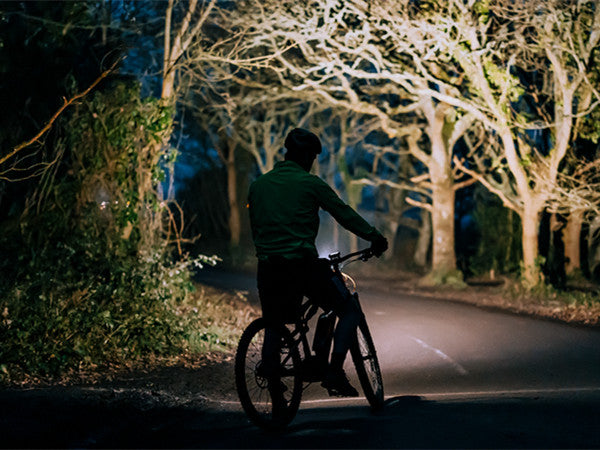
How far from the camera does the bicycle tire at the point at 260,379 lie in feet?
18.5

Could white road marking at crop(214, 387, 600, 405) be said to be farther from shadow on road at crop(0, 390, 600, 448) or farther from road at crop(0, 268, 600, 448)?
shadow on road at crop(0, 390, 600, 448)

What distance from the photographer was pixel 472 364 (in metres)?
9.66

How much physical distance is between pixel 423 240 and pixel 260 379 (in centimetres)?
3203

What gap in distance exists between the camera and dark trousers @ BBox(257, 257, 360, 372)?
18.3 ft

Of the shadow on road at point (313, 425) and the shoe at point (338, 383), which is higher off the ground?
the shoe at point (338, 383)

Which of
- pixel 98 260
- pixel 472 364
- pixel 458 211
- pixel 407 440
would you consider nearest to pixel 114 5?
pixel 98 260

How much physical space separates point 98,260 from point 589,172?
13.5 m

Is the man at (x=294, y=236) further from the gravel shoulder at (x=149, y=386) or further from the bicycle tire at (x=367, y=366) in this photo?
the gravel shoulder at (x=149, y=386)

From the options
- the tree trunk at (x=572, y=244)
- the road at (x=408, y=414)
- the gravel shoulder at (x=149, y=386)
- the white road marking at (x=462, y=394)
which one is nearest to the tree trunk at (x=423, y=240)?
the tree trunk at (x=572, y=244)

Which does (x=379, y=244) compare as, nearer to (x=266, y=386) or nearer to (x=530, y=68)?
(x=266, y=386)

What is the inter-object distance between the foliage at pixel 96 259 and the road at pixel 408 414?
7.53ft

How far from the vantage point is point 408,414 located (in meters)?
6.14

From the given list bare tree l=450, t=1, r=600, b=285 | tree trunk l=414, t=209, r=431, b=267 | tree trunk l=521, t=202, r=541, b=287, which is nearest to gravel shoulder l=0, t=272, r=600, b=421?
tree trunk l=521, t=202, r=541, b=287

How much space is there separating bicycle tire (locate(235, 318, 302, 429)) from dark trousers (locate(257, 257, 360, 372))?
0.13m
